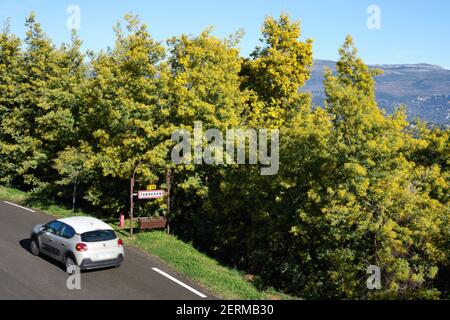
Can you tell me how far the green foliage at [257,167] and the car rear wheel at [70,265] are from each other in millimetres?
3940

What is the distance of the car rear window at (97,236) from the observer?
13719 mm

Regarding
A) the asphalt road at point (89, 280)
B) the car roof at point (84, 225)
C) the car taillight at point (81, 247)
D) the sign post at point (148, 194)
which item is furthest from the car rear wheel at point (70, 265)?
the sign post at point (148, 194)

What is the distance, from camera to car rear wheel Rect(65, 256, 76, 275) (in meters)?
13.6

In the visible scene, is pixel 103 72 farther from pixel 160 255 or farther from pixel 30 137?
pixel 160 255

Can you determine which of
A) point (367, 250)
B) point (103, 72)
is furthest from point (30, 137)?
point (367, 250)

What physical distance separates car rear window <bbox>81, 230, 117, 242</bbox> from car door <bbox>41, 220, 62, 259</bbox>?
118 cm

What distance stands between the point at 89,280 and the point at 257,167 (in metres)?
9.58

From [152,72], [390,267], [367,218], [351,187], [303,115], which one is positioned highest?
[152,72]

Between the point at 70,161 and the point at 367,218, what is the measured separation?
59.1 feet

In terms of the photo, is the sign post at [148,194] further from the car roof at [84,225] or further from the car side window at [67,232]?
the car side window at [67,232]

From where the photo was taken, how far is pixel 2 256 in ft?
49.4

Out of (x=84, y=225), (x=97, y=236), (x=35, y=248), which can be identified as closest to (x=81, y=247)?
(x=97, y=236)

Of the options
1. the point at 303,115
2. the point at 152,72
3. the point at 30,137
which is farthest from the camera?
the point at 30,137

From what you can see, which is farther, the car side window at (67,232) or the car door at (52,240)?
the car door at (52,240)
